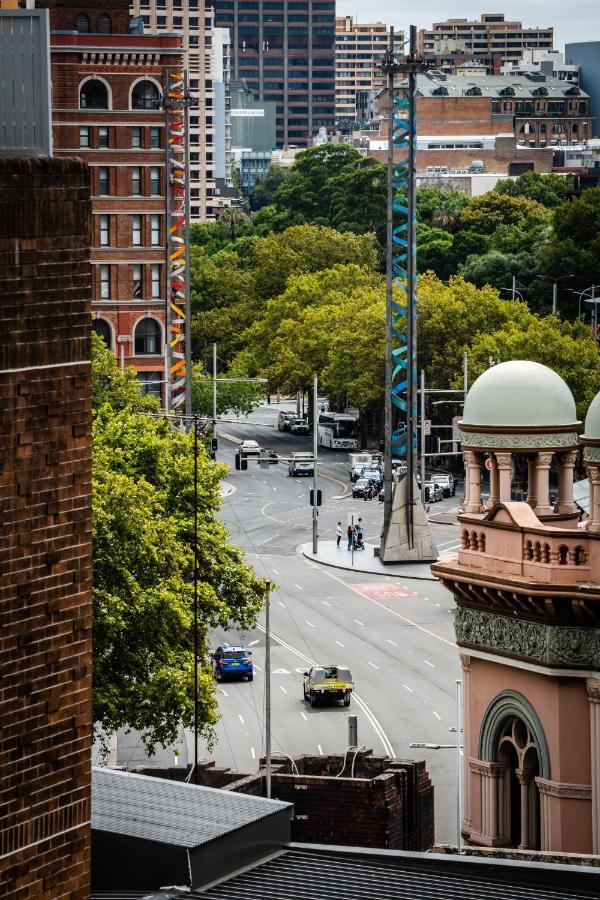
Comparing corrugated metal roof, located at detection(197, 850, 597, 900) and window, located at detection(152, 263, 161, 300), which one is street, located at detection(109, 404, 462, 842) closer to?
window, located at detection(152, 263, 161, 300)

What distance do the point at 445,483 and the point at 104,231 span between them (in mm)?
23004

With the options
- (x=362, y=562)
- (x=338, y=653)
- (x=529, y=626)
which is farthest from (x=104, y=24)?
(x=529, y=626)

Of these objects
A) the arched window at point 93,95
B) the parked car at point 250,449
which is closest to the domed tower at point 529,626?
the arched window at point 93,95

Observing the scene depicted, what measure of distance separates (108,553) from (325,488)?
71264mm

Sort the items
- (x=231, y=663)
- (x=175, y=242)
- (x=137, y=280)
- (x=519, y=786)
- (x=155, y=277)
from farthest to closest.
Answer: (x=155, y=277), (x=137, y=280), (x=175, y=242), (x=231, y=663), (x=519, y=786)

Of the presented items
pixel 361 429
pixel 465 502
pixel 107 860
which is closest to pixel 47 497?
pixel 107 860

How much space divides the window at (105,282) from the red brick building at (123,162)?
54 mm

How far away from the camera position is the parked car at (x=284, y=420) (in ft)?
519

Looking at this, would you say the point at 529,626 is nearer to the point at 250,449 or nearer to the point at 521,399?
the point at 521,399

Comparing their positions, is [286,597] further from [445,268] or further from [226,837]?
[445,268]

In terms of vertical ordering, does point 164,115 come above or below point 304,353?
above

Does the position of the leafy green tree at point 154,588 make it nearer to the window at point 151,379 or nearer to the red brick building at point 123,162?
the red brick building at point 123,162

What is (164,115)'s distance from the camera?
113 metres

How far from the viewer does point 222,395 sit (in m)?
133
